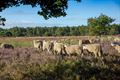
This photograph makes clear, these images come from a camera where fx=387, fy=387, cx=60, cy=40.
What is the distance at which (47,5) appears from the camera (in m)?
13.6

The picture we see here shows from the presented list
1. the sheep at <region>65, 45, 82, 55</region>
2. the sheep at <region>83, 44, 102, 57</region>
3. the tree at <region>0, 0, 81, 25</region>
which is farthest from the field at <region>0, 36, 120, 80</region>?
the sheep at <region>65, 45, 82, 55</region>

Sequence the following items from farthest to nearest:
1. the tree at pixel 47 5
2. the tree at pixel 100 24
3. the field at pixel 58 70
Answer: the tree at pixel 100 24 < the field at pixel 58 70 < the tree at pixel 47 5

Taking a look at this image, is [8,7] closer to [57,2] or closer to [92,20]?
[57,2]

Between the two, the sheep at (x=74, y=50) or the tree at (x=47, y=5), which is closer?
the tree at (x=47, y=5)

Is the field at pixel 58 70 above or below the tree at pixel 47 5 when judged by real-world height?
below

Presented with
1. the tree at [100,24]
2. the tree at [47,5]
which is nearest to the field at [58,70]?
the tree at [47,5]

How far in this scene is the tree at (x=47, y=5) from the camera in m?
13.0

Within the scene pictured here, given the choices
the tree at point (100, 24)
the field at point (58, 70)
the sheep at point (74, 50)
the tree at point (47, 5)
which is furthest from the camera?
the tree at point (100, 24)

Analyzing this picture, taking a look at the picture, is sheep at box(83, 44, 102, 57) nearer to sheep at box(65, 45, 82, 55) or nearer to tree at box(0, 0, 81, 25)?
sheep at box(65, 45, 82, 55)

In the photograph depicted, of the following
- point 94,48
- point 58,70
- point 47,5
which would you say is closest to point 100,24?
point 94,48

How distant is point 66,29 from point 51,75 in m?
184

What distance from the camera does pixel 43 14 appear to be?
45.4 ft

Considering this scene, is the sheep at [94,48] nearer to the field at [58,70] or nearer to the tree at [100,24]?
the field at [58,70]

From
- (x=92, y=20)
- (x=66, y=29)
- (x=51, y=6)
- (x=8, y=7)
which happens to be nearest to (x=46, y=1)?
(x=51, y=6)
